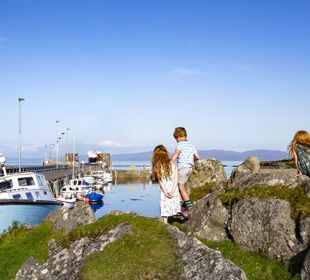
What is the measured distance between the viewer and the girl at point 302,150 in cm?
1498

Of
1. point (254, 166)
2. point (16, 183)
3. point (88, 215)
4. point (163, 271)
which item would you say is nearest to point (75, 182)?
point (16, 183)

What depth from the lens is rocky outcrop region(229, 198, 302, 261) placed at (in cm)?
1238

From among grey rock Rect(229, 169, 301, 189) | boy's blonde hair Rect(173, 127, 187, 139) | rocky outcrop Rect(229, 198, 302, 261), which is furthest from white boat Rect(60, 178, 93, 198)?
rocky outcrop Rect(229, 198, 302, 261)

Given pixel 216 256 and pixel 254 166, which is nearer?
pixel 216 256

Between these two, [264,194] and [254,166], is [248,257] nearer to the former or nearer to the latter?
[264,194]

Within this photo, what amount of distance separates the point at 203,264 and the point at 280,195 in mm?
5511

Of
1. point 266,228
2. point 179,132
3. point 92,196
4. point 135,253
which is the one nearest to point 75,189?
point 92,196

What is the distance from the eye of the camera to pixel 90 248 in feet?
34.0

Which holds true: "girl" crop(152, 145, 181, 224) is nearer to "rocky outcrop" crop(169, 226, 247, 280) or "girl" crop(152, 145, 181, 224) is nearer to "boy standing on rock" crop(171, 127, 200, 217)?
"boy standing on rock" crop(171, 127, 200, 217)

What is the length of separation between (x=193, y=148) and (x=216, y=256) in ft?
21.1

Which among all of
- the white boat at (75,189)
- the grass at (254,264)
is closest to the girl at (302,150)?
the grass at (254,264)

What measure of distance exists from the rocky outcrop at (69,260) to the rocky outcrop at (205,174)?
1172 cm

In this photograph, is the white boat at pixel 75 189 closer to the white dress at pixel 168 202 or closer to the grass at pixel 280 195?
the grass at pixel 280 195

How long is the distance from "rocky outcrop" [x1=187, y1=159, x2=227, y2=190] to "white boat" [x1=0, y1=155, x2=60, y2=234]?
18653 mm
